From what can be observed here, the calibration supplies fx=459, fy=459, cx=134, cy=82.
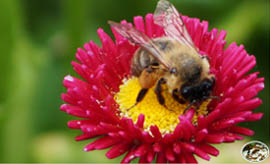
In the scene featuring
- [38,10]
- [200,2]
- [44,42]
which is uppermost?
[38,10]

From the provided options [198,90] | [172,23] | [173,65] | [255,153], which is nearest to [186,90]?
[198,90]

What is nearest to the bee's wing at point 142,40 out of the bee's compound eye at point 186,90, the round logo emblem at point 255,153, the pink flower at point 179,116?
the bee's compound eye at point 186,90

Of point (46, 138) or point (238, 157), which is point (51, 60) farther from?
point (238, 157)

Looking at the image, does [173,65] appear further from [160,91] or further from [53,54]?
[53,54]

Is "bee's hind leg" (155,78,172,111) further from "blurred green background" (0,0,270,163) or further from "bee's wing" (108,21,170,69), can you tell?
"blurred green background" (0,0,270,163)

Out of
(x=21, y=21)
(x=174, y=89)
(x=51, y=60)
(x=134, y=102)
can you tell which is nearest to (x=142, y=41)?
(x=174, y=89)

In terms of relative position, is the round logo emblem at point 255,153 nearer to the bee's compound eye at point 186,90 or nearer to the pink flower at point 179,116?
the pink flower at point 179,116

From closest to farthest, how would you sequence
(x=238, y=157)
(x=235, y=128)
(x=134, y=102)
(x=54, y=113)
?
(x=235, y=128), (x=134, y=102), (x=238, y=157), (x=54, y=113)

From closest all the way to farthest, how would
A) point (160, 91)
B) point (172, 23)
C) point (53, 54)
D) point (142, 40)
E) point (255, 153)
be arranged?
point (255, 153)
point (142, 40)
point (160, 91)
point (172, 23)
point (53, 54)
